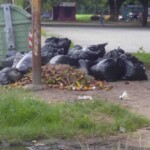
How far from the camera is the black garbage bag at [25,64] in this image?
15.4 metres

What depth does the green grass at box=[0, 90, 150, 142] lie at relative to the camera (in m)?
9.79

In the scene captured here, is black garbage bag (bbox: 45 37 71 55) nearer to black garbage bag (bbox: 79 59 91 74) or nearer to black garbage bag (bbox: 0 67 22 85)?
black garbage bag (bbox: 79 59 91 74)

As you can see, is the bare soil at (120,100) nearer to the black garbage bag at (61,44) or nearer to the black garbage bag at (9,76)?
the black garbage bag at (9,76)

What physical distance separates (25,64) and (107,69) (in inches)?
68.3

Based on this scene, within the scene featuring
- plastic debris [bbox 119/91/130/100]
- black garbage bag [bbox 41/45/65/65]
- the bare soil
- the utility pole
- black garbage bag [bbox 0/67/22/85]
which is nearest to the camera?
the bare soil

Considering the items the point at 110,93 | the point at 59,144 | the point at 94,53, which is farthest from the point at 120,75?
the point at 59,144

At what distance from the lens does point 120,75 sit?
15797 mm

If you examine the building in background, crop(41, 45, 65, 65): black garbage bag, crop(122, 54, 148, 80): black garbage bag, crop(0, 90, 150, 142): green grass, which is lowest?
the building in background

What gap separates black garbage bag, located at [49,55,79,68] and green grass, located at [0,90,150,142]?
480 centimetres

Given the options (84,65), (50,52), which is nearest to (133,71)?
(84,65)

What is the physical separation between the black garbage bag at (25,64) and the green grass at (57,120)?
13.9 feet

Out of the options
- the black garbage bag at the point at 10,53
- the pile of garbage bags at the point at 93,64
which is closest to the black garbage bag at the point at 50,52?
the pile of garbage bags at the point at 93,64

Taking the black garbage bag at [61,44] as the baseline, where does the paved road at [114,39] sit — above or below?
below

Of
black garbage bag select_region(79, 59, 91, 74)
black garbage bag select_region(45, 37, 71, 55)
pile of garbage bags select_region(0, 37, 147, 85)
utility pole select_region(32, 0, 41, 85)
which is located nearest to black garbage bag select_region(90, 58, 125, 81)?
pile of garbage bags select_region(0, 37, 147, 85)
